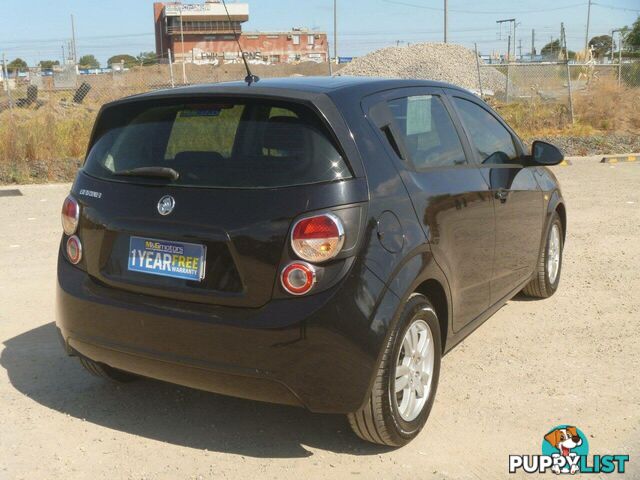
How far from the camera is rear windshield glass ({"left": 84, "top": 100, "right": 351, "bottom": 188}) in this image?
359cm

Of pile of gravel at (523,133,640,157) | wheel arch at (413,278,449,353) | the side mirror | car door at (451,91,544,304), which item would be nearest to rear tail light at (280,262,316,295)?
wheel arch at (413,278,449,353)

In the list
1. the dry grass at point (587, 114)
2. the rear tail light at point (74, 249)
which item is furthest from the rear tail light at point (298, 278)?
the dry grass at point (587, 114)

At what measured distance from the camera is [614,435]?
13.0ft

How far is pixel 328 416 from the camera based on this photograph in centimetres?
427

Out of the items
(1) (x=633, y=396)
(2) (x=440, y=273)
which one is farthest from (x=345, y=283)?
(1) (x=633, y=396)

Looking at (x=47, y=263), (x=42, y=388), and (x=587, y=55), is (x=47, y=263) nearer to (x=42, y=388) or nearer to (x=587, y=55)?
(x=42, y=388)

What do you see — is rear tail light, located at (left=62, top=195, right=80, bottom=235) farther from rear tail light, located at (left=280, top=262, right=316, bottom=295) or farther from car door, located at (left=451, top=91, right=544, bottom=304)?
car door, located at (left=451, top=91, right=544, bottom=304)

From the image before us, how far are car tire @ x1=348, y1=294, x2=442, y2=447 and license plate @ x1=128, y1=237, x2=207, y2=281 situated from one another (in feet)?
3.03

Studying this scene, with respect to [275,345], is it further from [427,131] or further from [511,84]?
[511,84]

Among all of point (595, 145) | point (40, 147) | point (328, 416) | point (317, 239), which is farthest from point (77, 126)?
point (317, 239)

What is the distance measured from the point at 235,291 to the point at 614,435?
202 centimetres

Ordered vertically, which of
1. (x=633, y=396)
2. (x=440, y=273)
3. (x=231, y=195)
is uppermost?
(x=231, y=195)

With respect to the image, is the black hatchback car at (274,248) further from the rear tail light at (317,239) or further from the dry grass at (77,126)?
the dry grass at (77,126)

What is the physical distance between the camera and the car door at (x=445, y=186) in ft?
13.3
